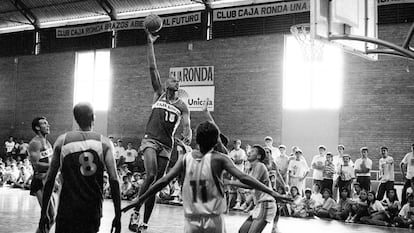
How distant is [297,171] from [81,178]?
1244 centimetres

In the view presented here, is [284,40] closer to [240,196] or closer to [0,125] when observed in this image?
[240,196]

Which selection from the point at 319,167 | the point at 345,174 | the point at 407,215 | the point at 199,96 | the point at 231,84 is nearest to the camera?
the point at 407,215

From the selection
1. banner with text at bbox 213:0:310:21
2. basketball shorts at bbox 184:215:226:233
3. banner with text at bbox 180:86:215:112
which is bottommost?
basketball shorts at bbox 184:215:226:233

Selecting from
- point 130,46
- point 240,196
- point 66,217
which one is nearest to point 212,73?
point 130,46

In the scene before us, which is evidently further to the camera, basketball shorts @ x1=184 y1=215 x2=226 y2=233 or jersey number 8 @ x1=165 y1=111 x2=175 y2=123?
jersey number 8 @ x1=165 y1=111 x2=175 y2=123

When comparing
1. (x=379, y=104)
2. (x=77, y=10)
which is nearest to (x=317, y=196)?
(x=379, y=104)

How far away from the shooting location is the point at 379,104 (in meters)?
17.6

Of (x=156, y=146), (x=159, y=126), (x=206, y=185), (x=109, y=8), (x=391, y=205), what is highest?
(x=109, y=8)

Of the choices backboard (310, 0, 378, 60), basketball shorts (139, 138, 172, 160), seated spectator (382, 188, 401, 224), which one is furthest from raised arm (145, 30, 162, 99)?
seated spectator (382, 188, 401, 224)

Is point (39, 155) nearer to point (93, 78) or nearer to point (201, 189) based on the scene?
point (201, 189)

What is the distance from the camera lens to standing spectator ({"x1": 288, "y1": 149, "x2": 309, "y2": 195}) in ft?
53.8

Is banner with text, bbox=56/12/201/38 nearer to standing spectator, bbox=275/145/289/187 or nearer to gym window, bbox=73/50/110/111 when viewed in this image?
gym window, bbox=73/50/110/111

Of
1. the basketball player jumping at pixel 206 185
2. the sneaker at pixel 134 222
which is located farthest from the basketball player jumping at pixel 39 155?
the basketball player jumping at pixel 206 185

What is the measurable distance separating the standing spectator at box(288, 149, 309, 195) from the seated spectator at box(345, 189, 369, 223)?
241 centimetres
